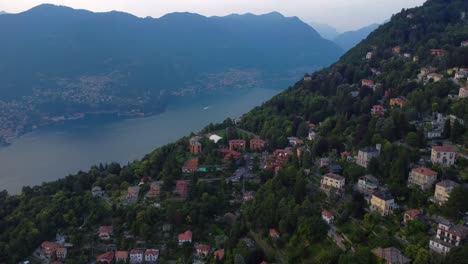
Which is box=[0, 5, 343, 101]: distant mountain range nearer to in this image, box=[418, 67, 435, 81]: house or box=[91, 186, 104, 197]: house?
box=[91, 186, 104, 197]: house

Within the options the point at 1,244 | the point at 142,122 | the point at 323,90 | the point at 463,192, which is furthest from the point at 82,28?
the point at 463,192

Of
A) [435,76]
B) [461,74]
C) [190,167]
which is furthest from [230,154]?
[461,74]

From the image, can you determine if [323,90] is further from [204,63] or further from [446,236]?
[204,63]

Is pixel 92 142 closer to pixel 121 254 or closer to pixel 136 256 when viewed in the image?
pixel 121 254

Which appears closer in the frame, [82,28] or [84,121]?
[84,121]

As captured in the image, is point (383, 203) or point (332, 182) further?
point (332, 182)

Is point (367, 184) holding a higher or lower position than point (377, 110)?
lower

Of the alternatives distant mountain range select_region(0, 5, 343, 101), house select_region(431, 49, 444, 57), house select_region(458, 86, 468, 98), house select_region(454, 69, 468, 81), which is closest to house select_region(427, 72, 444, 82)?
house select_region(454, 69, 468, 81)
